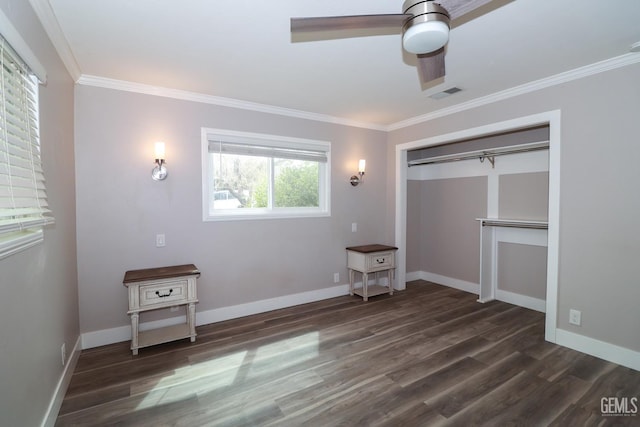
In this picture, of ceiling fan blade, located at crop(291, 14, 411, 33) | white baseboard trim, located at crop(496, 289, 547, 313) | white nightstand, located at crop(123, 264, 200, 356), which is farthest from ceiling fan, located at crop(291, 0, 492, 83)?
white baseboard trim, located at crop(496, 289, 547, 313)

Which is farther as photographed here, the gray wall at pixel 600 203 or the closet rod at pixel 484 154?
the closet rod at pixel 484 154

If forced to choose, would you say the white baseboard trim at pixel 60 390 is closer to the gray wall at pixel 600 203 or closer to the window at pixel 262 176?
the window at pixel 262 176

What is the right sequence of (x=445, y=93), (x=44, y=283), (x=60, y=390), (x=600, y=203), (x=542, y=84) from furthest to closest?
(x=445, y=93)
(x=542, y=84)
(x=600, y=203)
(x=60, y=390)
(x=44, y=283)

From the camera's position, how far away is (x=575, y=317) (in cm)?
284

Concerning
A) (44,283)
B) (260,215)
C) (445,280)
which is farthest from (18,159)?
(445,280)

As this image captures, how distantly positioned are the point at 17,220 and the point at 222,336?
217cm

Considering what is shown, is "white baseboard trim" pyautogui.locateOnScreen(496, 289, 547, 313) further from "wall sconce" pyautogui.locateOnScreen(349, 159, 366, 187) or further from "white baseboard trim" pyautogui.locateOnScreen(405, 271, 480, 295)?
"wall sconce" pyautogui.locateOnScreen(349, 159, 366, 187)

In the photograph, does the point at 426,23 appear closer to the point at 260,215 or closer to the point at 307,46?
the point at 307,46

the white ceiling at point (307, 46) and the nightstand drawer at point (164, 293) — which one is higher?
the white ceiling at point (307, 46)

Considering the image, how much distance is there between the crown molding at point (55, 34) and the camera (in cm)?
179

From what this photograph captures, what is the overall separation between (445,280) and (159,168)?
4551 mm

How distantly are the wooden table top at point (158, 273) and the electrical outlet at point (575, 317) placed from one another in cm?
367

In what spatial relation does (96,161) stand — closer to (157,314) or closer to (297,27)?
(157,314)

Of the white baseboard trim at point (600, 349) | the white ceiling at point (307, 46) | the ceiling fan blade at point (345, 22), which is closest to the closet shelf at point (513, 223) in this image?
the white baseboard trim at point (600, 349)
